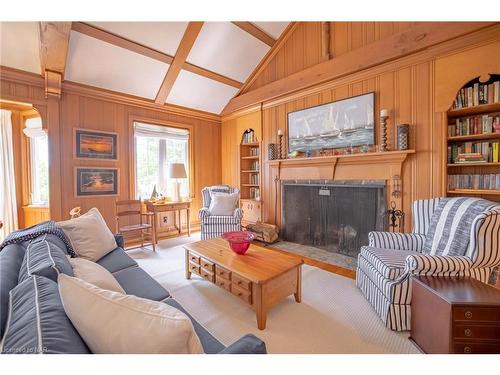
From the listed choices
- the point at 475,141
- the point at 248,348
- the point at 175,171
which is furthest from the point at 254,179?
the point at 248,348

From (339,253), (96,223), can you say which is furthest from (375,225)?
(96,223)

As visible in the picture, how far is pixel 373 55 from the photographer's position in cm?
300

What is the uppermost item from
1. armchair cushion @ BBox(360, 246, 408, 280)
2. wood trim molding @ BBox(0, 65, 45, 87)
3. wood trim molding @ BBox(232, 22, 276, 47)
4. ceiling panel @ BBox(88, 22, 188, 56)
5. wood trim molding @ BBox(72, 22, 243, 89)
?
wood trim molding @ BBox(232, 22, 276, 47)

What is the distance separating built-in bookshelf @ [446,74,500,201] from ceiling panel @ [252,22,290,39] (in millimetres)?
2793

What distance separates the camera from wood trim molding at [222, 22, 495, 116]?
2.47m

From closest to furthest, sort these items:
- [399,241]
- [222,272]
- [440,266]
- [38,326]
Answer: [38,326] → [440,266] → [222,272] → [399,241]

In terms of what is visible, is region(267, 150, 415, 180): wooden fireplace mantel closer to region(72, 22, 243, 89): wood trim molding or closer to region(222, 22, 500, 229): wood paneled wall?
region(222, 22, 500, 229): wood paneled wall

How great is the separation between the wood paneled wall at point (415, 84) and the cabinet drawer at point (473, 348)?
169cm

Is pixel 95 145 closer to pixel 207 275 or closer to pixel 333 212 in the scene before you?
pixel 207 275

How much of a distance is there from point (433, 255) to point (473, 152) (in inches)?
58.2

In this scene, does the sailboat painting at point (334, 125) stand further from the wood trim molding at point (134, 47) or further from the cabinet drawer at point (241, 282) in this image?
the cabinet drawer at point (241, 282)

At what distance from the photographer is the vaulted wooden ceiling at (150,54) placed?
2.79m

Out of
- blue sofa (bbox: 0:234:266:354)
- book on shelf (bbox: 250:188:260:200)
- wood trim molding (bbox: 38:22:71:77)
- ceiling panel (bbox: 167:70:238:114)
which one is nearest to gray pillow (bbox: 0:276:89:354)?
blue sofa (bbox: 0:234:266:354)

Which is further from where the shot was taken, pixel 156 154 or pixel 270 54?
pixel 156 154
